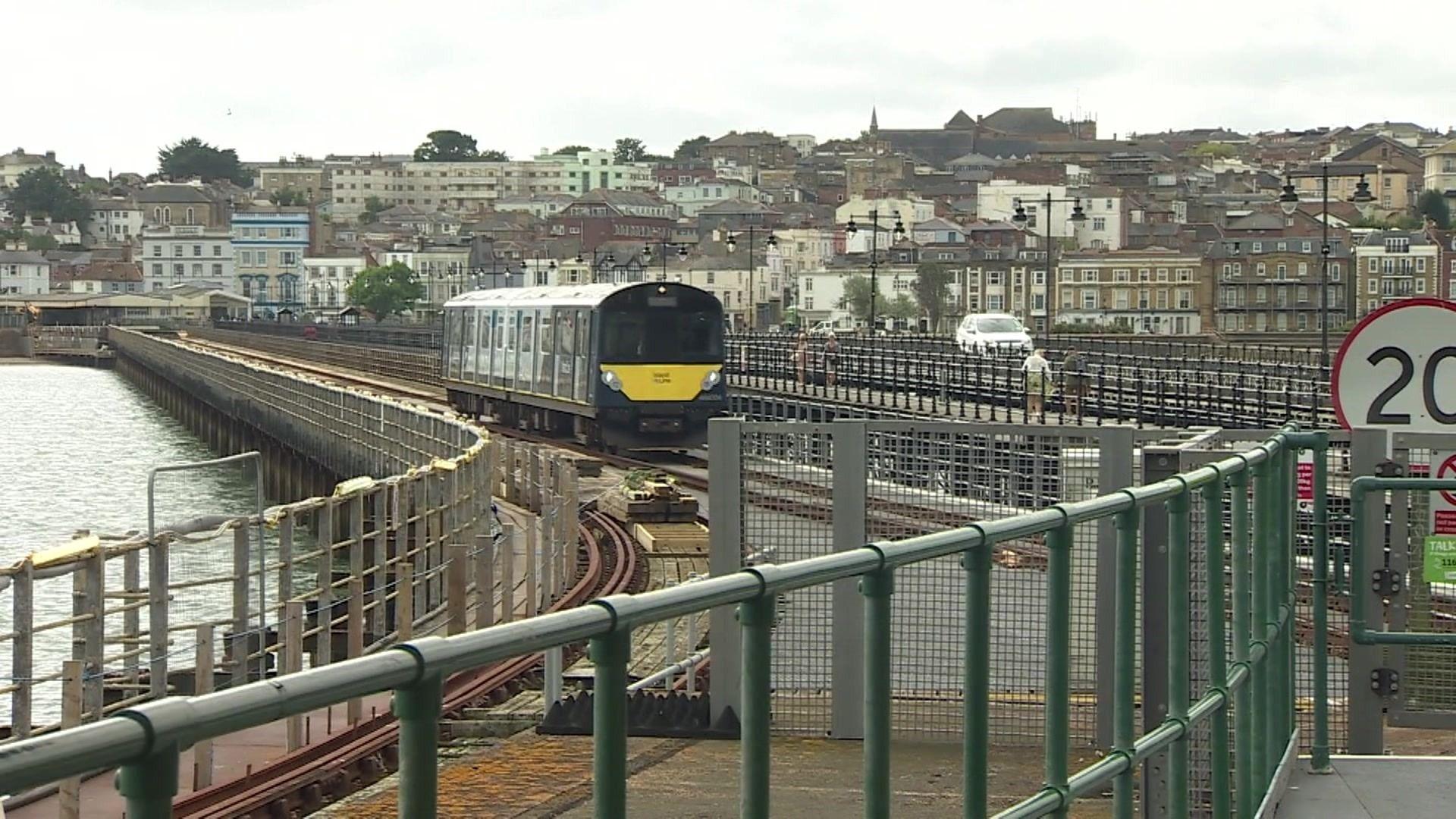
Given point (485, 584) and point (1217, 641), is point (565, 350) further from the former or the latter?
point (1217, 641)

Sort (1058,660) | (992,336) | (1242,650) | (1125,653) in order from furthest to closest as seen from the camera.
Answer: (992,336) < (1242,650) < (1125,653) < (1058,660)

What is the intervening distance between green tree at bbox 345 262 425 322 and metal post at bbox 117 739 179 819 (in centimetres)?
17107

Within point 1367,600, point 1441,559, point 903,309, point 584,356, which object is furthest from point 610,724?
point 903,309

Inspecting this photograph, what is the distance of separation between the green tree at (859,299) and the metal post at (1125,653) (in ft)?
400

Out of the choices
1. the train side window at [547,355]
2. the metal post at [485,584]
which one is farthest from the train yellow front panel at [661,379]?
the metal post at [485,584]

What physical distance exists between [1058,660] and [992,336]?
54244mm

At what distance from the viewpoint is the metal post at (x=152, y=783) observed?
2.30 metres

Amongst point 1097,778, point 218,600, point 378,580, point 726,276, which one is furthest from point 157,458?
point 726,276

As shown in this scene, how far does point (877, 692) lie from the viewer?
4.05 metres

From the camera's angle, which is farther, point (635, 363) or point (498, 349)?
point (498, 349)

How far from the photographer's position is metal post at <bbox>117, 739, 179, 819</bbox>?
230 centimetres

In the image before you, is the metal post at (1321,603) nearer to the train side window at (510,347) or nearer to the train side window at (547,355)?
the train side window at (547,355)

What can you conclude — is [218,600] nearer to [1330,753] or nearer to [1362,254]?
[1330,753]

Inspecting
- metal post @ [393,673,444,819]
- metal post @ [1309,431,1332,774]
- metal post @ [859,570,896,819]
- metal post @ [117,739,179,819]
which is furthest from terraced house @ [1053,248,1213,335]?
metal post @ [117,739,179,819]
